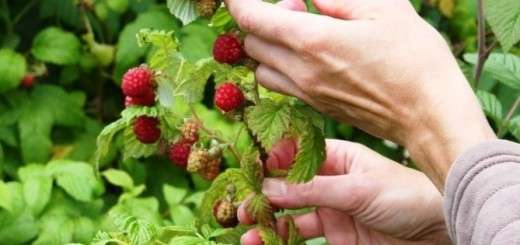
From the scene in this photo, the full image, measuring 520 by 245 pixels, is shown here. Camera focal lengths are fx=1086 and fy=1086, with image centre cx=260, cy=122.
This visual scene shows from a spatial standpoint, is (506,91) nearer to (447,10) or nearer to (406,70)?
(447,10)

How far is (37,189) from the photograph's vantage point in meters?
2.17

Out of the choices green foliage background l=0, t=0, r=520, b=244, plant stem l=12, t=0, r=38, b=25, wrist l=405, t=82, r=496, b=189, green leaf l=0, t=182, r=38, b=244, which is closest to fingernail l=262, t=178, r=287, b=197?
wrist l=405, t=82, r=496, b=189

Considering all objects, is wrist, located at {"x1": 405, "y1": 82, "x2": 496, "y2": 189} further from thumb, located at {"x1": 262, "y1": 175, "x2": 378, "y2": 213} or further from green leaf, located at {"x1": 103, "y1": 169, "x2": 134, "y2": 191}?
green leaf, located at {"x1": 103, "y1": 169, "x2": 134, "y2": 191}

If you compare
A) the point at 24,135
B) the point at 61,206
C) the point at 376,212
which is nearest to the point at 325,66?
the point at 376,212

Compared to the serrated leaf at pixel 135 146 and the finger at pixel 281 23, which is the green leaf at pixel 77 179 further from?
the finger at pixel 281 23

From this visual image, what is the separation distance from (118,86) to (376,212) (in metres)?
1.54

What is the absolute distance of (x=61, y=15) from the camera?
276 cm

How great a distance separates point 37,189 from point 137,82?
39.3 inches

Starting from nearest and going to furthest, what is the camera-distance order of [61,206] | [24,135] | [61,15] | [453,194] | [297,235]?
1. [453,194]
2. [297,235]
3. [61,206]
4. [24,135]
5. [61,15]

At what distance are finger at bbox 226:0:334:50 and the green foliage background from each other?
858 mm

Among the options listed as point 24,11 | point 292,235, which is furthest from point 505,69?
point 24,11

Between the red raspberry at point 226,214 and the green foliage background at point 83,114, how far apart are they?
69 centimetres

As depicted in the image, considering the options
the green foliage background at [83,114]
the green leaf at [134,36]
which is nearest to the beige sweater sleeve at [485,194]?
the green foliage background at [83,114]

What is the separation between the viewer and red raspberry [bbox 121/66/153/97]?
48.3 inches
